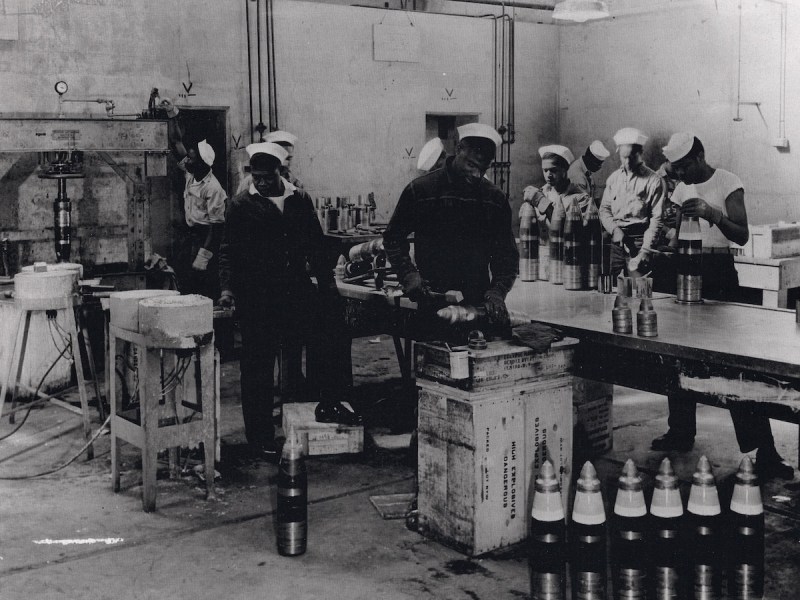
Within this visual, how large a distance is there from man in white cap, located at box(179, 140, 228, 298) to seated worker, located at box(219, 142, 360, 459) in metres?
2.72

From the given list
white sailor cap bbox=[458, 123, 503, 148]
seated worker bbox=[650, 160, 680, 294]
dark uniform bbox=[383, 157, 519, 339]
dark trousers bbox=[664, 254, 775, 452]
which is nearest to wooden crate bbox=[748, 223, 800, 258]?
seated worker bbox=[650, 160, 680, 294]

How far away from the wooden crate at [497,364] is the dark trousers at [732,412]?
0.92m

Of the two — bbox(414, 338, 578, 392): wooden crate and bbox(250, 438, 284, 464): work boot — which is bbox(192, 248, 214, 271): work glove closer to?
bbox(250, 438, 284, 464): work boot

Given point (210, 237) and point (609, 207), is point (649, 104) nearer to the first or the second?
point (609, 207)

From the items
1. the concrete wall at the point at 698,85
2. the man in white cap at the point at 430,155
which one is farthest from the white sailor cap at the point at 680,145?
the concrete wall at the point at 698,85

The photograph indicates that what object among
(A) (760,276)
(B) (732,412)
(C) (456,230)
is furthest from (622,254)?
(C) (456,230)

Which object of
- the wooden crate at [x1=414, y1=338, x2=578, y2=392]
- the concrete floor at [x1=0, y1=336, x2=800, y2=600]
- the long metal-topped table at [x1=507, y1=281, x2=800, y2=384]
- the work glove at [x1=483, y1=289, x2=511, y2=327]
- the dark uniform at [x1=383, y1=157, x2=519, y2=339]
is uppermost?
the dark uniform at [x1=383, y1=157, x2=519, y2=339]

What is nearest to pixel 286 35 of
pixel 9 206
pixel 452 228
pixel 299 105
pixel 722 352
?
pixel 299 105

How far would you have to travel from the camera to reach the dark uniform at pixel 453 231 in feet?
14.6

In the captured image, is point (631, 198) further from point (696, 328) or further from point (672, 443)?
point (696, 328)

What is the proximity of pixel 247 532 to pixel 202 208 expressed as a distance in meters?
4.50

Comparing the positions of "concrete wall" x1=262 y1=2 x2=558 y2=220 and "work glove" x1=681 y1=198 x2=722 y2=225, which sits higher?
"concrete wall" x1=262 y1=2 x2=558 y2=220

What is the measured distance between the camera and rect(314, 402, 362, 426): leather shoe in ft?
17.1

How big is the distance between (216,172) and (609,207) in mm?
3753
